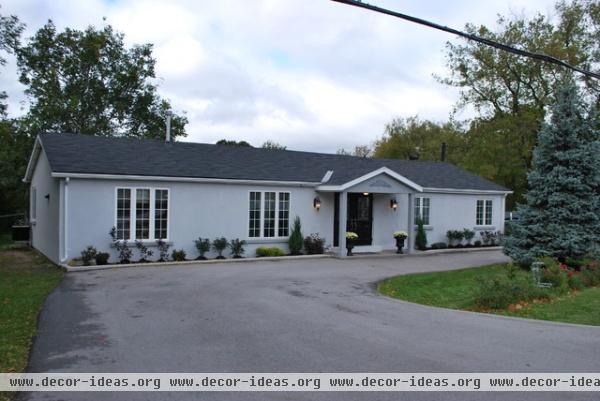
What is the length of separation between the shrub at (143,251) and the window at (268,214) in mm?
3613

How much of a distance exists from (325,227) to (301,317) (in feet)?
35.9

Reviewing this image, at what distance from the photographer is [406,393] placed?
500 cm

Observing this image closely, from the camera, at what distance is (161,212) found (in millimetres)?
15797

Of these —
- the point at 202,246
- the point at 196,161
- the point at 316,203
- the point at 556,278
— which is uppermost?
the point at 196,161

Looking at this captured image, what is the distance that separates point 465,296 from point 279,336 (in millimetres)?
5346

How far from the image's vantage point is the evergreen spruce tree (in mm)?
14109

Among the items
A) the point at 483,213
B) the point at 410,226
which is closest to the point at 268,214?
the point at 410,226

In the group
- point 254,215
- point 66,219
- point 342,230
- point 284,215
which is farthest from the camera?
point 284,215

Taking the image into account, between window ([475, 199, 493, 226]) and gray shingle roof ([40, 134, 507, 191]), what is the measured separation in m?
0.99

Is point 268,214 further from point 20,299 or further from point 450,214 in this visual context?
point 20,299

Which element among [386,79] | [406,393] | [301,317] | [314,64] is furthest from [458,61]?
[406,393]

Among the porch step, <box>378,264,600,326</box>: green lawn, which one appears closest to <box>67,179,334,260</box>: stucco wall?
the porch step

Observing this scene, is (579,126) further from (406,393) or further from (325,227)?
(406,393)

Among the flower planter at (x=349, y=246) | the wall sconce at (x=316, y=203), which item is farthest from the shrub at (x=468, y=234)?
the wall sconce at (x=316, y=203)
